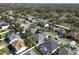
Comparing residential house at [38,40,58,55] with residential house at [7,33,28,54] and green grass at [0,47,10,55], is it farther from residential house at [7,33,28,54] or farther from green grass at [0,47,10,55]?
green grass at [0,47,10,55]

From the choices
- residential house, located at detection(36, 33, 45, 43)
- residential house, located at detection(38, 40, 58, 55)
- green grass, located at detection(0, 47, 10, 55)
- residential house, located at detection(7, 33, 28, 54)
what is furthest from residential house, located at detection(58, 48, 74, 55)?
green grass, located at detection(0, 47, 10, 55)

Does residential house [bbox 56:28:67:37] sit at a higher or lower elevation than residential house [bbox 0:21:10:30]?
lower

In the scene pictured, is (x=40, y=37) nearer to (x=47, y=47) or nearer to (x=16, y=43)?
(x=47, y=47)

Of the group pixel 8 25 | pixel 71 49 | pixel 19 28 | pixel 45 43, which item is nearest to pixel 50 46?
pixel 45 43

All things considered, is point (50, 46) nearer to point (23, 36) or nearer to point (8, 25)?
point (23, 36)

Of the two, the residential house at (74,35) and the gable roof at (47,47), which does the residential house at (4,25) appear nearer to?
the gable roof at (47,47)

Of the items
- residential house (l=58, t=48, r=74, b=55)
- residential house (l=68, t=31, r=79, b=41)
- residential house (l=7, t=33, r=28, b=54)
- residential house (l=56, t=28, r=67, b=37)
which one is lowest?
residential house (l=58, t=48, r=74, b=55)

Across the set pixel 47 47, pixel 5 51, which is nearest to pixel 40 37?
pixel 47 47

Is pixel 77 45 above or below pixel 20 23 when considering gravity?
below

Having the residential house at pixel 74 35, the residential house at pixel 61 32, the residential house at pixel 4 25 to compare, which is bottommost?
the residential house at pixel 74 35

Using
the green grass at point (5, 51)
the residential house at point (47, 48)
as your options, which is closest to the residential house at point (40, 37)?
the residential house at point (47, 48)
